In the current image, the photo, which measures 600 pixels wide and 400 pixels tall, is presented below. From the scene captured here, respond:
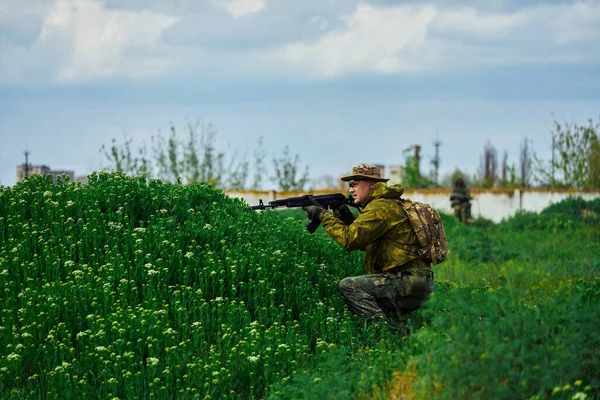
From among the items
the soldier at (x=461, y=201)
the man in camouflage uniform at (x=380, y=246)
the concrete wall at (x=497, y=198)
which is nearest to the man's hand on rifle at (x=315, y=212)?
the man in camouflage uniform at (x=380, y=246)

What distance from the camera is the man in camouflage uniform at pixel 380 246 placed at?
889cm

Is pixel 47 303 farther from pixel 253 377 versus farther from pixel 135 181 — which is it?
pixel 135 181

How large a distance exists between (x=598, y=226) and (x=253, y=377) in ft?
57.8

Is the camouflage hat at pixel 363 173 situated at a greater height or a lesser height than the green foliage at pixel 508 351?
greater

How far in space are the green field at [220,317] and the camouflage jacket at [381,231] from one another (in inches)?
30.6

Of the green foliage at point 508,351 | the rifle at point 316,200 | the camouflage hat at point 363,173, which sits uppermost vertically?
the camouflage hat at point 363,173

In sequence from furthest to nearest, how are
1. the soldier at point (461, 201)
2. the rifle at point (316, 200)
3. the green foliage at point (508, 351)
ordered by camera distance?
the soldier at point (461, 201) < the rifle at point (316, 200) < the green foliage at point (508, 351)

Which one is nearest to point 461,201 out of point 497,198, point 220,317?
point 497,198

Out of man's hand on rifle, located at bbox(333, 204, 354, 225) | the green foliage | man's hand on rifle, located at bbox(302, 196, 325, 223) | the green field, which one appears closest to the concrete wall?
the green field

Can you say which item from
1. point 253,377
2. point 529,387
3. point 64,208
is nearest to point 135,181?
point 64,208

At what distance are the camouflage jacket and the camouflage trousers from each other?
0.16m

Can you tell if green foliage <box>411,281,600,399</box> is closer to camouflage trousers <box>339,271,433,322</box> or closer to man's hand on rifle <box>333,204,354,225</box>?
camouflage trousers <box>339,271,433,322</box>

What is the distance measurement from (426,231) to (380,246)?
582 mm

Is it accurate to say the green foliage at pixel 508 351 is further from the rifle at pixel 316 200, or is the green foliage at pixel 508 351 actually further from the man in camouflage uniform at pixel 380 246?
the rifle at pixel 316 200
